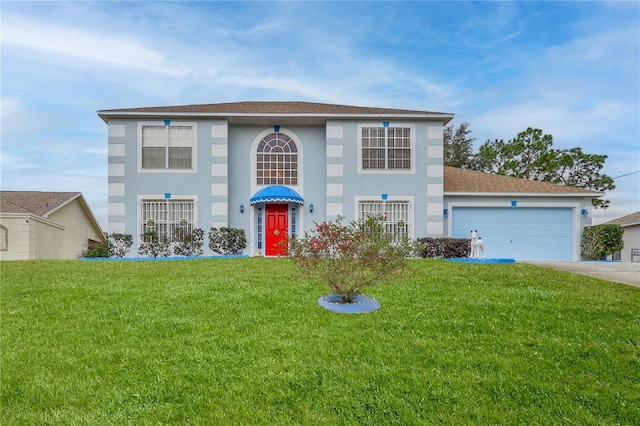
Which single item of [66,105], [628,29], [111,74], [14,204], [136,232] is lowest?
[136,232]

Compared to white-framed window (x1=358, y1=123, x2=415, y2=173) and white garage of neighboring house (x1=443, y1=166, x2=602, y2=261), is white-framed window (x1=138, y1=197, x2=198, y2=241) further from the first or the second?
white garage of neighboring house (x1=443, y1=166, x2=602, y2=261)

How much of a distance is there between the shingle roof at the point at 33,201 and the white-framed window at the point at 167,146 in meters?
7.23

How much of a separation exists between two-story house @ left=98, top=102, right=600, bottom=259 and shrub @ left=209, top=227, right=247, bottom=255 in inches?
23.9

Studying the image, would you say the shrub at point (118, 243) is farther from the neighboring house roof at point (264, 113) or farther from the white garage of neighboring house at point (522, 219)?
the white garage of neighboring house at point (522, 219)

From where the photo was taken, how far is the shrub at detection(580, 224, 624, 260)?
17.8 meters

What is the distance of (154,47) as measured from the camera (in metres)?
12.0

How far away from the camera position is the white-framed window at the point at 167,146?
17469 mm

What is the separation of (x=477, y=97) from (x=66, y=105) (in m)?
16.3

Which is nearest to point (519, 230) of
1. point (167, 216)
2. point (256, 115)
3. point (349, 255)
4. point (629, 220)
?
point (256, 115)

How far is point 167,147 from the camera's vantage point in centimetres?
1755

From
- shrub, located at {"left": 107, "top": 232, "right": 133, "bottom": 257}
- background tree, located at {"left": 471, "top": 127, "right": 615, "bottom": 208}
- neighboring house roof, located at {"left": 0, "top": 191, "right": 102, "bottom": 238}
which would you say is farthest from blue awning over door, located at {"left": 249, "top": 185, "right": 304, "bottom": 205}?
background tree, located at {"left": 471, "top": 127, "right": 615, "bottom": 208}

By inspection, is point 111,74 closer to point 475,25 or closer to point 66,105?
point 66,105

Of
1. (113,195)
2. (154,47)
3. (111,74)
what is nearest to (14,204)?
(113,195)

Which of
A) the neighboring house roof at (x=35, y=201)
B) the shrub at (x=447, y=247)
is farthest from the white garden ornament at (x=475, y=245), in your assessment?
the neighboring house roof at (x=35, y=201)
